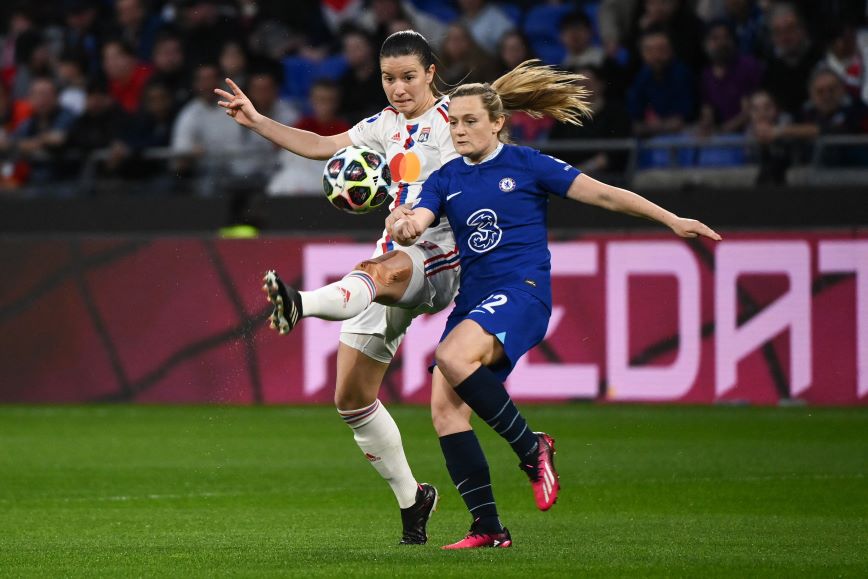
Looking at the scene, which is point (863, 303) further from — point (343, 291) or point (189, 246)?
point (343, 291)

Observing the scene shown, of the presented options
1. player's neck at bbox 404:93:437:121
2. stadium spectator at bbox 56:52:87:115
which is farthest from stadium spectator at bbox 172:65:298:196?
player's neck at bbox 404:93:437:121

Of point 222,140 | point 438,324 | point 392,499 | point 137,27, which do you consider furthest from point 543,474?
point 137,27

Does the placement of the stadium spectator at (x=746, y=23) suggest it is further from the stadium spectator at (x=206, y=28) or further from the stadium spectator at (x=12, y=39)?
the stadium spectator at (x=12, y=39)

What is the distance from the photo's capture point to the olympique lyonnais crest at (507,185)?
6547 millimetres

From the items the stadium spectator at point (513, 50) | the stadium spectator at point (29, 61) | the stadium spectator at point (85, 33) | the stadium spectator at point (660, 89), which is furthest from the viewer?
the stadium spectator at point (29, 61)

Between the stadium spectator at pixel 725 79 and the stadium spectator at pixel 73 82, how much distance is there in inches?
276

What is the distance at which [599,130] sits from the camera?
1427 cm

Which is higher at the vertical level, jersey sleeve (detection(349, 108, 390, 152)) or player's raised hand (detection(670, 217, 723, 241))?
jersey sleeve (detection(349, 108, 390, 152))

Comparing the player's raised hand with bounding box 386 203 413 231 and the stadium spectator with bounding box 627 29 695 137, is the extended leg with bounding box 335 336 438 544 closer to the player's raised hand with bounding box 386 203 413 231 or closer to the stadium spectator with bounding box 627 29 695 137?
the player's raised hand with bounding box 386 203 413 231

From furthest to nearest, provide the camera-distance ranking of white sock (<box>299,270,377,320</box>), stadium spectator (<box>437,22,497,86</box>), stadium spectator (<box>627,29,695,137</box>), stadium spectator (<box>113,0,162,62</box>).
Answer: stadium spectator (<box>113,0,162,62</box>)
stadium spectator (<box>437,22,497,86</box>)
stadium spectator (<box>627,29,695,137</box>)
white sock (<box>299,270,377,320</box>)

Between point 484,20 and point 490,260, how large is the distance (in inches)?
393

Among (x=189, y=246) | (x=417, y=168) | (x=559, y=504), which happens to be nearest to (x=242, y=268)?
(x=189, y=246)

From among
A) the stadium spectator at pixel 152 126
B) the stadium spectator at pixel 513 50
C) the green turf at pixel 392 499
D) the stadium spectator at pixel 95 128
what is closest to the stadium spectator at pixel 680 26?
the stadium spectator at pixel 513 50

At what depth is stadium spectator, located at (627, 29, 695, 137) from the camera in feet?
46.9
